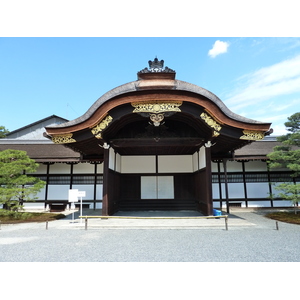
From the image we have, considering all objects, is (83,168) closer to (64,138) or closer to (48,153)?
(48,153)

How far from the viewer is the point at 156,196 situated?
Result: 13.2 meters

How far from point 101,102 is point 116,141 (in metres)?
2.14

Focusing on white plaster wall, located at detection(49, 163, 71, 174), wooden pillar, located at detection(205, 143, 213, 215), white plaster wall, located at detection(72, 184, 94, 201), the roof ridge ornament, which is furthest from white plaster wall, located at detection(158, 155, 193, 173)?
white plaster wall, located at detection(49, 163, 71, 174)

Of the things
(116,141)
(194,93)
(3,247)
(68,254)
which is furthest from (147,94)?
(3,247)

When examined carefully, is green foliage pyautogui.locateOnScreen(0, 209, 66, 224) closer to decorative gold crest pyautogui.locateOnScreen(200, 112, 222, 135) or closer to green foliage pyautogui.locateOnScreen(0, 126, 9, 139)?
decorative gold crest pyautogui.locateOnScreen(200, 112, 222, 135)

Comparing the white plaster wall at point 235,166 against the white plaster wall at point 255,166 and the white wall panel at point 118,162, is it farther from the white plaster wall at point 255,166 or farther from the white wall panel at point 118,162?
the white wall panel at point 118,162

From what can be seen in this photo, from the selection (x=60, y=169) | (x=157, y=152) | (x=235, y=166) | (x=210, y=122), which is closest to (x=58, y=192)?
(x=60, y=169)

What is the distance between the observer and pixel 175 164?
530 inches

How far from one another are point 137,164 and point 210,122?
601cm

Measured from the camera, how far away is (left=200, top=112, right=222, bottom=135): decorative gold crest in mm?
8812

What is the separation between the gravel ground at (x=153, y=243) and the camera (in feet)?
16.0

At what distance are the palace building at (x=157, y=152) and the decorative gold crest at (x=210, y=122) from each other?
1.6 inches

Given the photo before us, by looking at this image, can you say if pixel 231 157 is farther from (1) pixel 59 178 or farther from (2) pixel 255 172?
(1) pixel 59 178

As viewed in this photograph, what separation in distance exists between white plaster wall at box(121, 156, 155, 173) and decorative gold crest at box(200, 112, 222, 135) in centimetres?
543
